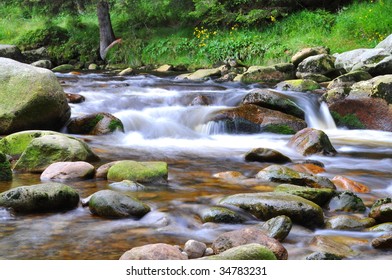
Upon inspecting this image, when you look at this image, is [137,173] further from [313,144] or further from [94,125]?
[94,125]

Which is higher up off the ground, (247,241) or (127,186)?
(247,241)

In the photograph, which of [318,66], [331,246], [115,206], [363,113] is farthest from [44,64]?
[331,246]

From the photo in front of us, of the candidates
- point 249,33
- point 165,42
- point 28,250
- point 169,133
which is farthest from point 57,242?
point 165,42

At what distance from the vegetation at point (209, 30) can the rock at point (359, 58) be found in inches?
70.7

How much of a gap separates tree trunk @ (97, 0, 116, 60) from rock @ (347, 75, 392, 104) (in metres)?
12.7

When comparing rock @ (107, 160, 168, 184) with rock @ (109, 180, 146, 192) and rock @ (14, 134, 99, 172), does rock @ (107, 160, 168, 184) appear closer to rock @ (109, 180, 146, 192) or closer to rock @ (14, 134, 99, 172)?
rock @ (109, 180, 146, 192)

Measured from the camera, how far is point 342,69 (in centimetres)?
1380

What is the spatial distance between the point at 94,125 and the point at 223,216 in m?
4.84

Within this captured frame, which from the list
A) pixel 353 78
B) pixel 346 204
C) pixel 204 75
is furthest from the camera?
pixel 204 75

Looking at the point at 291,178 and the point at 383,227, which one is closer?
the point at 383,227

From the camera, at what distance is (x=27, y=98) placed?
25.8 feet

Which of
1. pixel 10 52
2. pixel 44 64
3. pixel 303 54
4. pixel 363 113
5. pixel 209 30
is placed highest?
pixel 209 30

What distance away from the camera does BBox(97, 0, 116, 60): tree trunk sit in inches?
786

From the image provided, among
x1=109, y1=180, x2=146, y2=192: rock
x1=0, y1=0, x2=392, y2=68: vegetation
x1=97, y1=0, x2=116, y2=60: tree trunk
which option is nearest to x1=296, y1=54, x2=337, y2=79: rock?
x1=0, y1=0, x2=392, y2=68: vegetation
